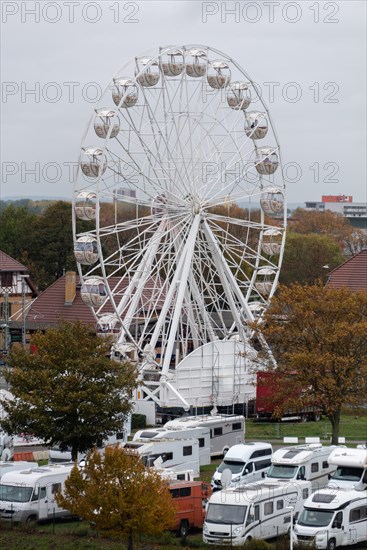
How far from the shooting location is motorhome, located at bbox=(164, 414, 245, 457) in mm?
49938

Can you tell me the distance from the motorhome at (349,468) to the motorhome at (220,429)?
10.9m

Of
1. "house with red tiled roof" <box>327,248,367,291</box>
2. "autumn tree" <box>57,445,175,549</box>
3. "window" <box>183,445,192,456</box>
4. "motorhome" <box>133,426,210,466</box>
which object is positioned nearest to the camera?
"autumn tree" <box>57,445,175,549</box>

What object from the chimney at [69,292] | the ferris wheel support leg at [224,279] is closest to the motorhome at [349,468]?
the ferris wheel support leg at [224,279]

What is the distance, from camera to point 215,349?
6353cm

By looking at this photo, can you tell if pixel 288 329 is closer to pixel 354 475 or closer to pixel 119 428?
pixel 119 428

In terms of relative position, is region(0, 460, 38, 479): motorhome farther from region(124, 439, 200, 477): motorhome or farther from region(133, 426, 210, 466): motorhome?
region(133, 426, 210, 466): motorhome

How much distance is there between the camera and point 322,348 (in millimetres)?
51156

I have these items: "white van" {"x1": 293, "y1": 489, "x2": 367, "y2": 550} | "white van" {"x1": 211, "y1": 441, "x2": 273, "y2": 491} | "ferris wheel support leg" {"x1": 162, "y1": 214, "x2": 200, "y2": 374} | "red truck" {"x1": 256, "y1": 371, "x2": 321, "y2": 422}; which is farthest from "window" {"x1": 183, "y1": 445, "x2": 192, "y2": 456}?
"ferris wheel support leg" {"x1": 162, "y1": 214, "x2": 200, "y2": 374}

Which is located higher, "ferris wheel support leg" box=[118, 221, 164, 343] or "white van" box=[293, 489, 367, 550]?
"ferris wheel support leg" box=[118, 221, 164, 343]

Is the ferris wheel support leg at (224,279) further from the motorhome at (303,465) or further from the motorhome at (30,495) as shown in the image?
the motorhome at (30,495)

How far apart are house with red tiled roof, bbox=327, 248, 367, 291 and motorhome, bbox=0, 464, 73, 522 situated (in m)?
43.9

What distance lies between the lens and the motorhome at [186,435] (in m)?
46.3

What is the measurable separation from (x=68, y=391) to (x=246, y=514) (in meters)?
10.6

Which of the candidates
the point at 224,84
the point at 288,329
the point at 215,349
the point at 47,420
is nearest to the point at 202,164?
the point at 224,84
